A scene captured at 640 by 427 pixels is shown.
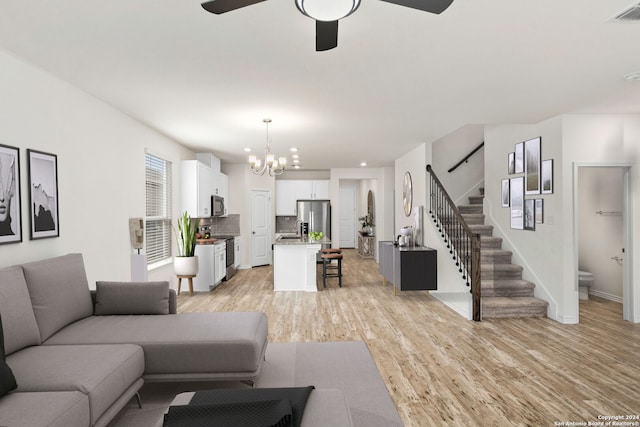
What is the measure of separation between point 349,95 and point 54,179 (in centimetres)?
285

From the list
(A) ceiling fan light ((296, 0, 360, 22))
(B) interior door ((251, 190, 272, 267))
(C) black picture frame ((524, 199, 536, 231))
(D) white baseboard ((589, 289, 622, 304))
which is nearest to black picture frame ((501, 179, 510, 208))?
(C) black picture frame ((524, 199, 536, 231))

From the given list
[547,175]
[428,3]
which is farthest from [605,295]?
[428,3]

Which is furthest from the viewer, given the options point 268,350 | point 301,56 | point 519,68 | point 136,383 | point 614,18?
point 268,350

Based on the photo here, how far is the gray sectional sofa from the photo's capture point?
198 centimetres

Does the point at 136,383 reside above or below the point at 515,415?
above

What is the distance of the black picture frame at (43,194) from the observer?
124 inches

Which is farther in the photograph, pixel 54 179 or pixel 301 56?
pixel 54 179

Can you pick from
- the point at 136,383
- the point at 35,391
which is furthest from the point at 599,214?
the point at 35,391

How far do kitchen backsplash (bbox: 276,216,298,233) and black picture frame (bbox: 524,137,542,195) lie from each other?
647cm

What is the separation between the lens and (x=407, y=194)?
7.72 metres

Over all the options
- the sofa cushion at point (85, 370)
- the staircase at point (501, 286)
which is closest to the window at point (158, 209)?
the sofa cushion at point (85, 370)

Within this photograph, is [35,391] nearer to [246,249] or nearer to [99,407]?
[99,407]

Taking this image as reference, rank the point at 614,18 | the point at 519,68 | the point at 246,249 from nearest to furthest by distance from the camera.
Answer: the point at 614,18
the point at 519,68
the point at 246,249

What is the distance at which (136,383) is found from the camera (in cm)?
256
